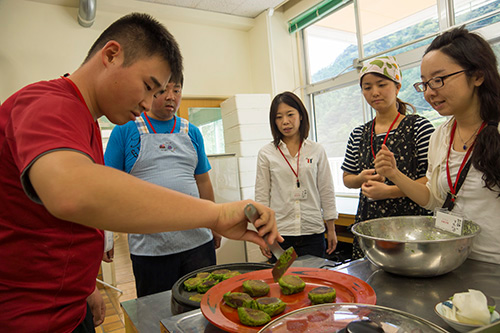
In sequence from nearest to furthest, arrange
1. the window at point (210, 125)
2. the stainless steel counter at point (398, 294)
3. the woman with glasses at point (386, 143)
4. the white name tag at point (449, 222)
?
the stainless steel counter at point (398, 294) → the white name tag at point (449, 222) → the woman with glasses at point (386, 143) → the window at point (210, 125)

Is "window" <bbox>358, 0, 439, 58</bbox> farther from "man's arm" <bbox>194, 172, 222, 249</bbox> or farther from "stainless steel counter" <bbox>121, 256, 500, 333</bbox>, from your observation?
"stainless steel counter" <bbox>121, 256, 500, 333</bbox>

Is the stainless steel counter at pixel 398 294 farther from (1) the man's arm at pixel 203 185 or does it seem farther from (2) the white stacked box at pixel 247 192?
(2) the white stacked box at pixel 247 192

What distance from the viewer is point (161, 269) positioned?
1.59 metres

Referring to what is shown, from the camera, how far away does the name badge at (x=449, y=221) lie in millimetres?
973

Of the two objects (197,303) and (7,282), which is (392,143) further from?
(7,282)

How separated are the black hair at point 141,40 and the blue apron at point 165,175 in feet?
2.62

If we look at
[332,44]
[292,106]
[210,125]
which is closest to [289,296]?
[292,106]

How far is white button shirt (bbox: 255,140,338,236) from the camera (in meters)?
2.07

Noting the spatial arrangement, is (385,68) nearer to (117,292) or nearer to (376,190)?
(376,190)

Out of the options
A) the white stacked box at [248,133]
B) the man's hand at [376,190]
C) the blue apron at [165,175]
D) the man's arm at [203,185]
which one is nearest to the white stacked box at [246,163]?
the white stacked box at [248,133]

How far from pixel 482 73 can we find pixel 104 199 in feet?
4.20

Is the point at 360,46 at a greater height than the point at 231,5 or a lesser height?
lesser

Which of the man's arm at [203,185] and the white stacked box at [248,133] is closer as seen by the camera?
the man's arm at [203,185]

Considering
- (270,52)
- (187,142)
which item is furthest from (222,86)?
(187,142)
